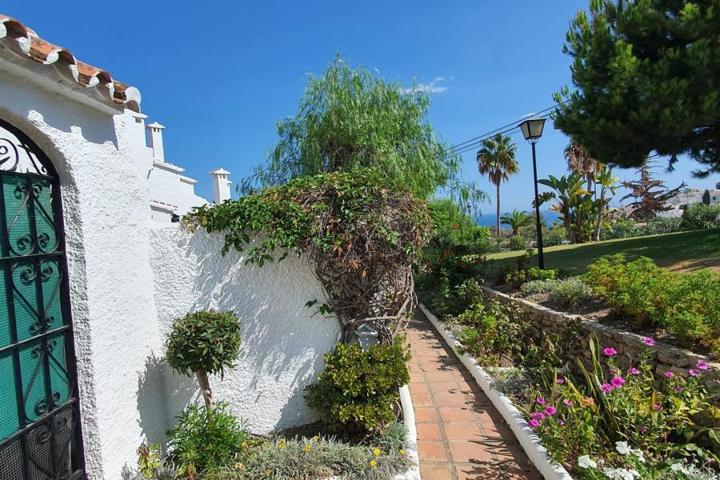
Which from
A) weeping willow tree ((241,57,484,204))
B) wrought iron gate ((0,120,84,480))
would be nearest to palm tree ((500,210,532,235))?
weeping willow tree ((241,57,484,204))

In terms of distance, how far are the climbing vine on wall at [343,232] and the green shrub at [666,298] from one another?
2575 millimetres

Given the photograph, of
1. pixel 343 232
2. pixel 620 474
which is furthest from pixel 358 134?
pixel 620 474

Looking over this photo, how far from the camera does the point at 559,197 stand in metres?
20.4

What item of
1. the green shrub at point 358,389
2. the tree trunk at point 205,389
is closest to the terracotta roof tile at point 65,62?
the tree trunk at point 205,389

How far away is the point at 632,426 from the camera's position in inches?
131

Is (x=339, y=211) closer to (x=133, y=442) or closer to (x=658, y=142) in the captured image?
(x=133, y=442)

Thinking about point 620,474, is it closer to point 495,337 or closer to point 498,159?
point 495,337

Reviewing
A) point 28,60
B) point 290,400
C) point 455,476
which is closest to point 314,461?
point 290,400

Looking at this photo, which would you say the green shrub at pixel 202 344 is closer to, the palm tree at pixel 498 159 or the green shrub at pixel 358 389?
the green shrub at pixel 358 389

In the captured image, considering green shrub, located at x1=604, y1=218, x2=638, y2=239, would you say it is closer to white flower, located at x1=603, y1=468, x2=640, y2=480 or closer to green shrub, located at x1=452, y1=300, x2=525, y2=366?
green shrub, located at x1=452, y1=300, x2=525, y2=366

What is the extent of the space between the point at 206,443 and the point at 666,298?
15.8 ft

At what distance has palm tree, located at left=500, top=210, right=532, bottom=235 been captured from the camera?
28234mm

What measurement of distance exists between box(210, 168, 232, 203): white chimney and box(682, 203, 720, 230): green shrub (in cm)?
1856

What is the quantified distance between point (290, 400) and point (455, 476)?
5.72 feet
